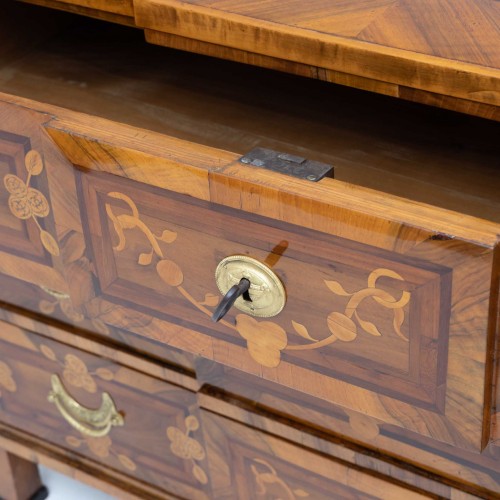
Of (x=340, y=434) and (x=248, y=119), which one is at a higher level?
(x=248, y=119)

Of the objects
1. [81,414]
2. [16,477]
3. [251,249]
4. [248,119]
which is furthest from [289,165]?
[16,477]

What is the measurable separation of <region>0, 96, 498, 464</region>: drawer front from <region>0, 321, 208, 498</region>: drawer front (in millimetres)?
133

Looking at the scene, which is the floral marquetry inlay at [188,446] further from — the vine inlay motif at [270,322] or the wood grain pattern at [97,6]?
the wood grain pattern at [97,6]

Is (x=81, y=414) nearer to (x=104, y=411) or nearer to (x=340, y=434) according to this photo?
(x=104, y=411)

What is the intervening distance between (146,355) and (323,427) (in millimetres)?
155

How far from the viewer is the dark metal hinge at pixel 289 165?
1.75ft

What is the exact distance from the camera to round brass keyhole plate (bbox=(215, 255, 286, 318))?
22.1 inches

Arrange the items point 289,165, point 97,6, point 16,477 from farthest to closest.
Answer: point 16,477 < point 97,6 < point 289,165

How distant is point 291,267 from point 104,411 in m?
0.33

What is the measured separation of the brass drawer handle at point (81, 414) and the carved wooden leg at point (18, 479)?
158 millimetres

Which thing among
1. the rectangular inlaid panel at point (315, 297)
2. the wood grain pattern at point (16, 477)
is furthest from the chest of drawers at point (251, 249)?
the wood grain pattern at point (16, 477)

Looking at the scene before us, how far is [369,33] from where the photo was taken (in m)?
0.56

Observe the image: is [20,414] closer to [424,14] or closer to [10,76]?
[10,76]

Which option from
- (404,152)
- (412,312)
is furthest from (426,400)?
(404,152)
